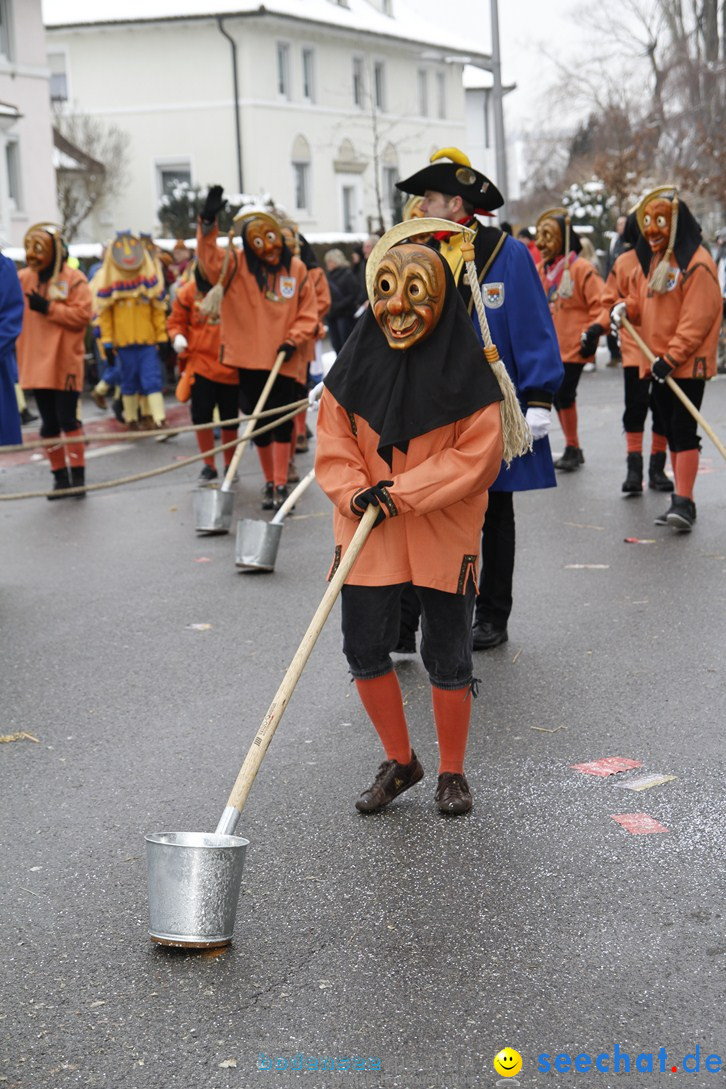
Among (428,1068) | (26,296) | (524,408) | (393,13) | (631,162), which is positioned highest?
(393,13)

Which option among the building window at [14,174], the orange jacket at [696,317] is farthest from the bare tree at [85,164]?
the orange jacket at [696,317]

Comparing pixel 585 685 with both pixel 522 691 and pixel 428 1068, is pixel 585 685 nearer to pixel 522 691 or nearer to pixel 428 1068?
pixel 522 691

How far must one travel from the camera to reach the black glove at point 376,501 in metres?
4.02

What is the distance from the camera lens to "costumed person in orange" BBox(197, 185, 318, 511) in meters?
9.62

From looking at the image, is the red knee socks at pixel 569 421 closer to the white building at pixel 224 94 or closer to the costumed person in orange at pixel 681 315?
the costumed person in orange at pixel 681 315

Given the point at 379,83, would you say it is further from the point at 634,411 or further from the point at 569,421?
the point at 634,411

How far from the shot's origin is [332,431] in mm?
4301

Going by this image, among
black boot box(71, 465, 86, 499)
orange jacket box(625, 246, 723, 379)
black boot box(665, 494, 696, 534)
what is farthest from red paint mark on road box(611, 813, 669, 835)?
black boot box(71, 465, 86, 499)

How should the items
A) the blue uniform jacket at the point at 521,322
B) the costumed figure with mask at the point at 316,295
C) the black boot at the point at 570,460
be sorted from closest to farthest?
the blue uniform jacket at the point at 521,322 < the costumed figure with mask at the point at 316,295 < the black boot at the point at 570,460

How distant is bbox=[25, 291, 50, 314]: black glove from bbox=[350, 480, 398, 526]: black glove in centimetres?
707

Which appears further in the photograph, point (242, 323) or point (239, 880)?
point (242, 323)

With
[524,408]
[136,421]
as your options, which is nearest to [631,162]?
[136,421]

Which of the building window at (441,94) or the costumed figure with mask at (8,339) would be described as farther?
the building window at (441,94)

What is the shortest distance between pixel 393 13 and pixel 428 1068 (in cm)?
5811
